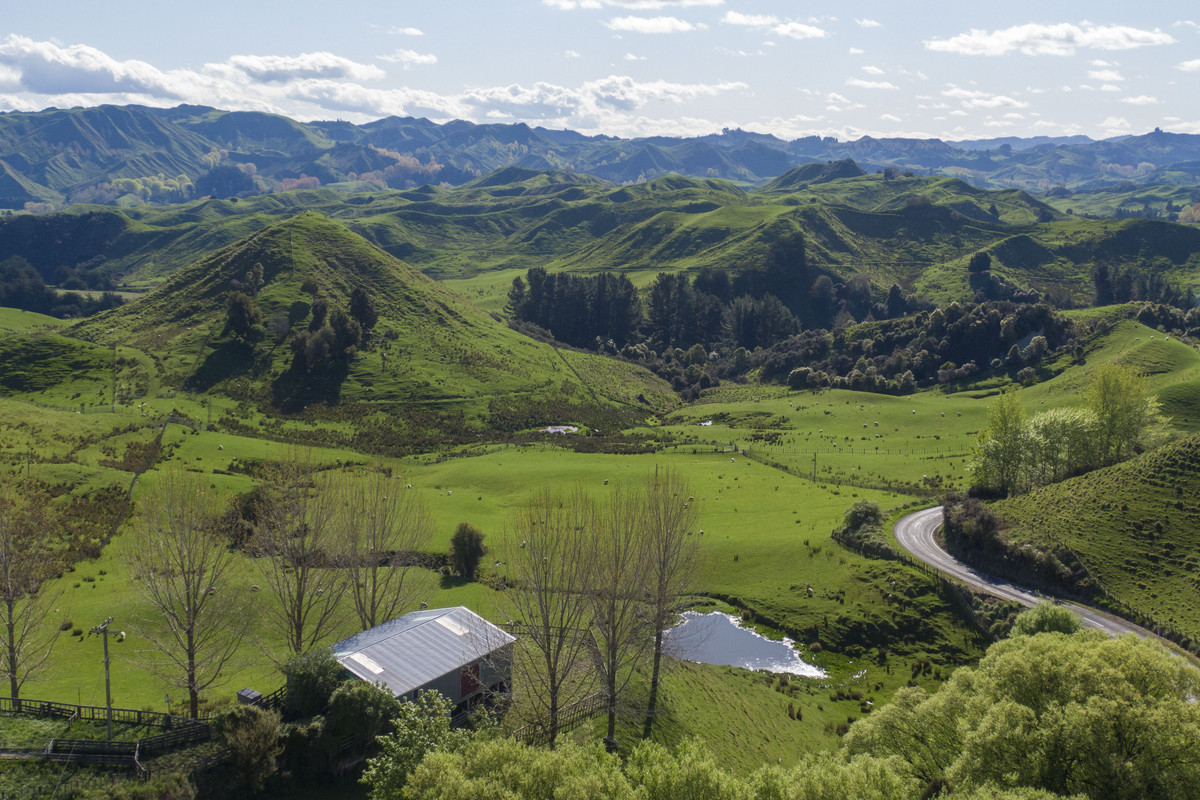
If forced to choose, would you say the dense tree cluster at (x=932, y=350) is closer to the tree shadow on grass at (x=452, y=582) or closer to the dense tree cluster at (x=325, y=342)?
the dense tree cluster at (x=325, y=342)

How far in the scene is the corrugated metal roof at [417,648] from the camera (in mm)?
36375

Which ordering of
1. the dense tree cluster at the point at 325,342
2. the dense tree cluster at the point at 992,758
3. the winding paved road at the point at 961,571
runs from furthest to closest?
the dense tree cluster at the point at 325,342
the winding paved road at the point at 961,571
the dense tree cluster at the point at 992,758

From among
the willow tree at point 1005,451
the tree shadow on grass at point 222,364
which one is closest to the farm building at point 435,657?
the willow tree at point 1005,451

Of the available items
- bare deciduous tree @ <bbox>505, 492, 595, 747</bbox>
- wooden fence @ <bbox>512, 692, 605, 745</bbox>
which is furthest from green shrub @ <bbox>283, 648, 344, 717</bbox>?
bare deciduous tree @ <bbox>505, 492, 595, 747</bbox>

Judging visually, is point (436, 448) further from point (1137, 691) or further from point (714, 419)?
point (1137, 691)

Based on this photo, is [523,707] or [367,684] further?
[523,707]

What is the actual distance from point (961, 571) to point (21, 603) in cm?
7333

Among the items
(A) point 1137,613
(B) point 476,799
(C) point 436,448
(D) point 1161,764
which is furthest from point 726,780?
(C) point 436,448

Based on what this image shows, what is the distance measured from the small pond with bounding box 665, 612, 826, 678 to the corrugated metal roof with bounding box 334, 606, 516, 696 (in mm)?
19021

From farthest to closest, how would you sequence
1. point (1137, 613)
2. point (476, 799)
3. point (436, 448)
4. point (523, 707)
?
point (436, 448)
point (1137, 613)
point (523, 707)
point (476, 799)

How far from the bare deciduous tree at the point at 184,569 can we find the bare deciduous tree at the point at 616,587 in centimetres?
2058

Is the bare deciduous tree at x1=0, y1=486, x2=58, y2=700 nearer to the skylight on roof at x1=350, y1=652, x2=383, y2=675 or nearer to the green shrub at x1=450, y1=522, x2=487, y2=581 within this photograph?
the skylight on roof at x1=350, y1=652, x2=383, y2=675

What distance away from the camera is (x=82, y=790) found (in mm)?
28406

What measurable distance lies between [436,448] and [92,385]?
58.1 m
